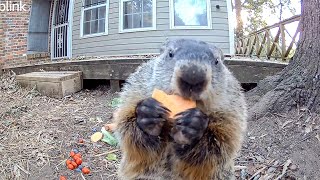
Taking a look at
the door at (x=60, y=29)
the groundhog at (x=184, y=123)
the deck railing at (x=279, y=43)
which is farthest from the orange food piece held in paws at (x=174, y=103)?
the door at (x=60, y=29)

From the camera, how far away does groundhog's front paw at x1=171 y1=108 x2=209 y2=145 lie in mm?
2049

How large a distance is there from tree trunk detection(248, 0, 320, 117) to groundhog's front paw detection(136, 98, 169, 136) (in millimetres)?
2451

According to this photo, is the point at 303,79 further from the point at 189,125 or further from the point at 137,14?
the point at 137,14

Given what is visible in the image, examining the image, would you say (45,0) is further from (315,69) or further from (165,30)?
(315,69)

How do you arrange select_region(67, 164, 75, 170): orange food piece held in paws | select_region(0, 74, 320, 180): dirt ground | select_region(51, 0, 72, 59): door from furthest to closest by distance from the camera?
select_region(51, 0, 72, 59): door
select_region(67, 164, 75, 170): orange food piece held in paws
select_region(0, 74, 320, 180): dirt ground

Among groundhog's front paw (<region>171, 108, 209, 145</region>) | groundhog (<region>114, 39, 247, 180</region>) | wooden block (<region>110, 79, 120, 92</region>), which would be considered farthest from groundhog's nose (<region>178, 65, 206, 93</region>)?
wooden block (<region>110, 79, 120, 92</region>)

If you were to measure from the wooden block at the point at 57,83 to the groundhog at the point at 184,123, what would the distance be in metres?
4.00

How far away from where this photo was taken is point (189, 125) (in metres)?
2.05

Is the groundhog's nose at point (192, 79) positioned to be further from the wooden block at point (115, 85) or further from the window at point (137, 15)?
the window at point (137, 15)

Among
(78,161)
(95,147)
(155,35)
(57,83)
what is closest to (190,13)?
(155,35)

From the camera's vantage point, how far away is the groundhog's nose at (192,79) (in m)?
1.94

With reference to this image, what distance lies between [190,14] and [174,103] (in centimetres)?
887

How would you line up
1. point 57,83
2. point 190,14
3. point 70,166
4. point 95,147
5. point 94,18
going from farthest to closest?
point 94,18
point 190,14
point 57,83
point 95,147
point 70,166

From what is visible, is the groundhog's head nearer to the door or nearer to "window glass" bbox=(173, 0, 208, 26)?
"window glass" bbox=(173, 0, 208, 26)
